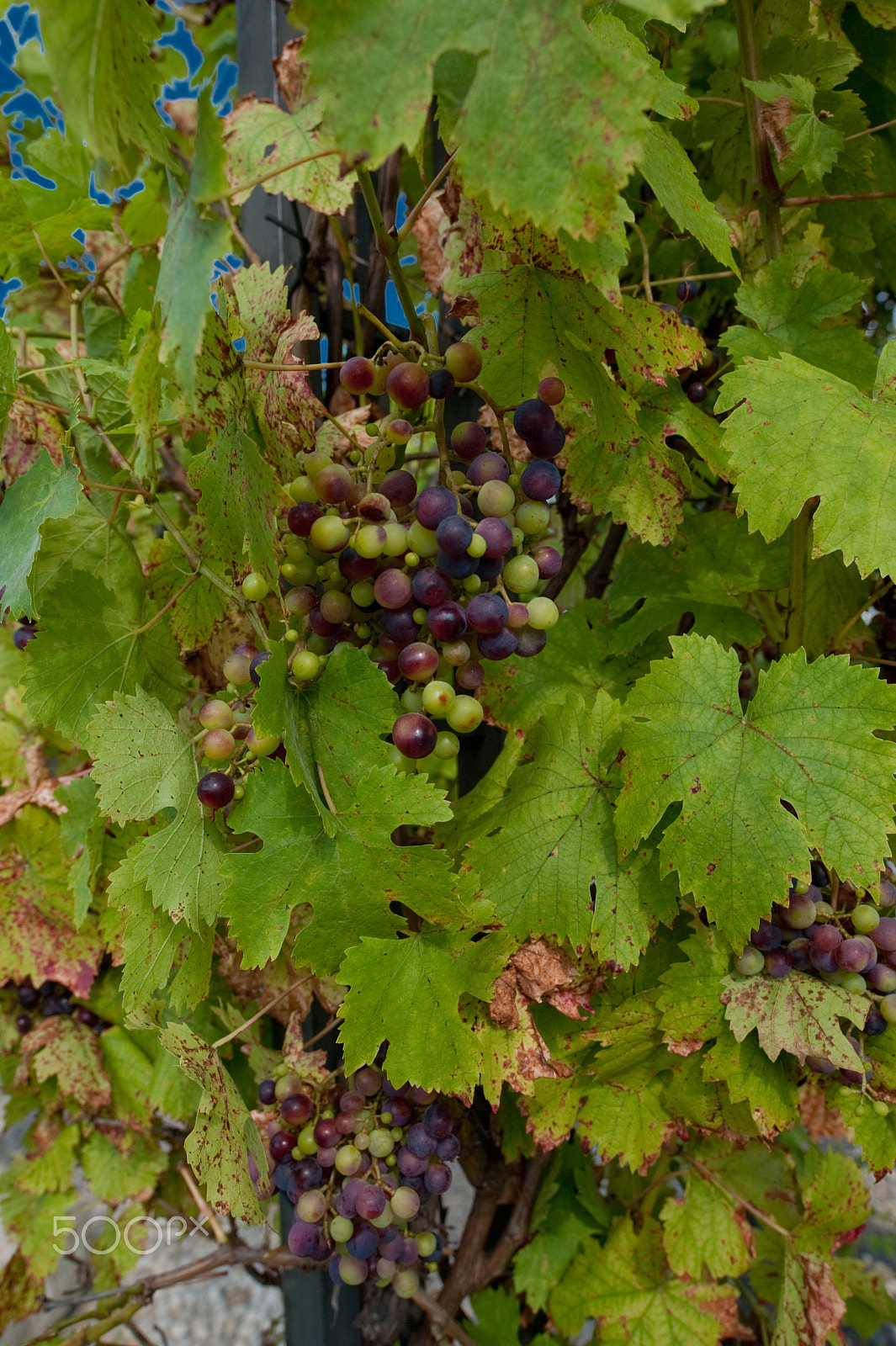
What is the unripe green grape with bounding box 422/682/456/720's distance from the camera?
0.66m

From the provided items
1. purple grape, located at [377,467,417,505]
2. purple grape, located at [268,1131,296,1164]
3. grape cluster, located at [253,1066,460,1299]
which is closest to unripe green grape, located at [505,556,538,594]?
purple grape, located at [377,467,417,505]

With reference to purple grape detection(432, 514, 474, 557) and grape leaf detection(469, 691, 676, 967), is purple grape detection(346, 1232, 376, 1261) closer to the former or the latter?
grape leaf detection(469, 691, 676, 967)

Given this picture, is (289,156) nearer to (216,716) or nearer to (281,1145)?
(216,716)

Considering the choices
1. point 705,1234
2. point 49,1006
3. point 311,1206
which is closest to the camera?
point 311,1206

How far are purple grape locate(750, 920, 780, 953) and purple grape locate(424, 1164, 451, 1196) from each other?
407 millimetres

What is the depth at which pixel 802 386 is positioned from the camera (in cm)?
69

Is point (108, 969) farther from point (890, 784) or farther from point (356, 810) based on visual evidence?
point (890, 784)

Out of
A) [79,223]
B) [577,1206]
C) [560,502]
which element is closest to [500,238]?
[560,502]

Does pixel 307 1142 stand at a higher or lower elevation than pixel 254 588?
lower

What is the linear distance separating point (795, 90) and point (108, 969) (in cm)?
139

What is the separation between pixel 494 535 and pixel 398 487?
0.32 feet

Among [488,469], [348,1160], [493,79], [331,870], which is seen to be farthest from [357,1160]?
[493,79]

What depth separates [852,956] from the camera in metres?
0.71

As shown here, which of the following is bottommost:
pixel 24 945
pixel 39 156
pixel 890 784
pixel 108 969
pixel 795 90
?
pixel 108 969
